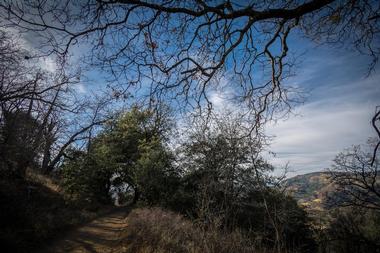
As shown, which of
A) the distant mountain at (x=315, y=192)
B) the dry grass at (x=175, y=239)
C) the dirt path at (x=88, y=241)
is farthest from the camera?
the dirt path at (x=88, y=241)

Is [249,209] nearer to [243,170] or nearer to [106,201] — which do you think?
[243,170]

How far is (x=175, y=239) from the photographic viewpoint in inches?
253

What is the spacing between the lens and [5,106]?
7.16 metres

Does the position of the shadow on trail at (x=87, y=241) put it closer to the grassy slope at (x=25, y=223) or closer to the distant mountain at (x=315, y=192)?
the grassy slope at (x=25, y=223)

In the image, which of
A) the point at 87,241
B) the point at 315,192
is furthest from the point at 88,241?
the point at 315,192

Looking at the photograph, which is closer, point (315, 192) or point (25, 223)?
point (25, 223)

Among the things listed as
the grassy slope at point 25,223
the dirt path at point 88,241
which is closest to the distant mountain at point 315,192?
the dirt path at point 88,241

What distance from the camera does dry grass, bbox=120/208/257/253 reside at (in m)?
4.28

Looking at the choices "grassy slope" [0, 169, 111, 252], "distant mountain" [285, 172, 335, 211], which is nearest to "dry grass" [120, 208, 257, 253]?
"distant mountain" [285, 172, 335, 211]

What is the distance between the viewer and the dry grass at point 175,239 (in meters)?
4.28

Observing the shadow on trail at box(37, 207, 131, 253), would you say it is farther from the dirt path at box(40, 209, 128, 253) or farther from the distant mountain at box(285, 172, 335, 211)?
the distant mountain at box(285, 172, 335, 211)

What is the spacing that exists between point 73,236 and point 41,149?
412cm

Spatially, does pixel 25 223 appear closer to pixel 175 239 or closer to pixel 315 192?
pixel 175 239

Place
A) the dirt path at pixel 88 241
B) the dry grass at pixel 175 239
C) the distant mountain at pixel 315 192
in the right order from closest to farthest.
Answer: the dry grass at pixel 175 239
the distant mountain at pixel 315 192
the dirt path at pixel 88 241
